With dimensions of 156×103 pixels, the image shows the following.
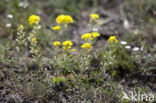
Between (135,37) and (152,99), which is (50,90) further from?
(135,37)

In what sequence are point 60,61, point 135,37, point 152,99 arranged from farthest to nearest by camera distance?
point 135,37 → point 60,61 → point 152,99

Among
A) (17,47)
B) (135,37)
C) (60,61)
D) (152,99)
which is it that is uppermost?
(135,37)

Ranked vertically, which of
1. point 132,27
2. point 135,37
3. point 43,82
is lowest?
point 43,82

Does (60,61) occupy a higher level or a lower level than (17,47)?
lower

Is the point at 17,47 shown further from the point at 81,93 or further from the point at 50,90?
the point at 81,93

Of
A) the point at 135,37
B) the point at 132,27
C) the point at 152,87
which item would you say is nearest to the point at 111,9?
the point at 132,27

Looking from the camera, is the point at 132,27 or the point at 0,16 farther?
the point at 132,27

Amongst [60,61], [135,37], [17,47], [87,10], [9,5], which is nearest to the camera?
[60,61]

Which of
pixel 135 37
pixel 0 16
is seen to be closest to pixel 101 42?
pixel 135 37

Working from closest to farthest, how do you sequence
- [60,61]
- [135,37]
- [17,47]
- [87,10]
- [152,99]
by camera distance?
[152,99] → [60,61] → [17,47] → [135,37] → [87,10]
